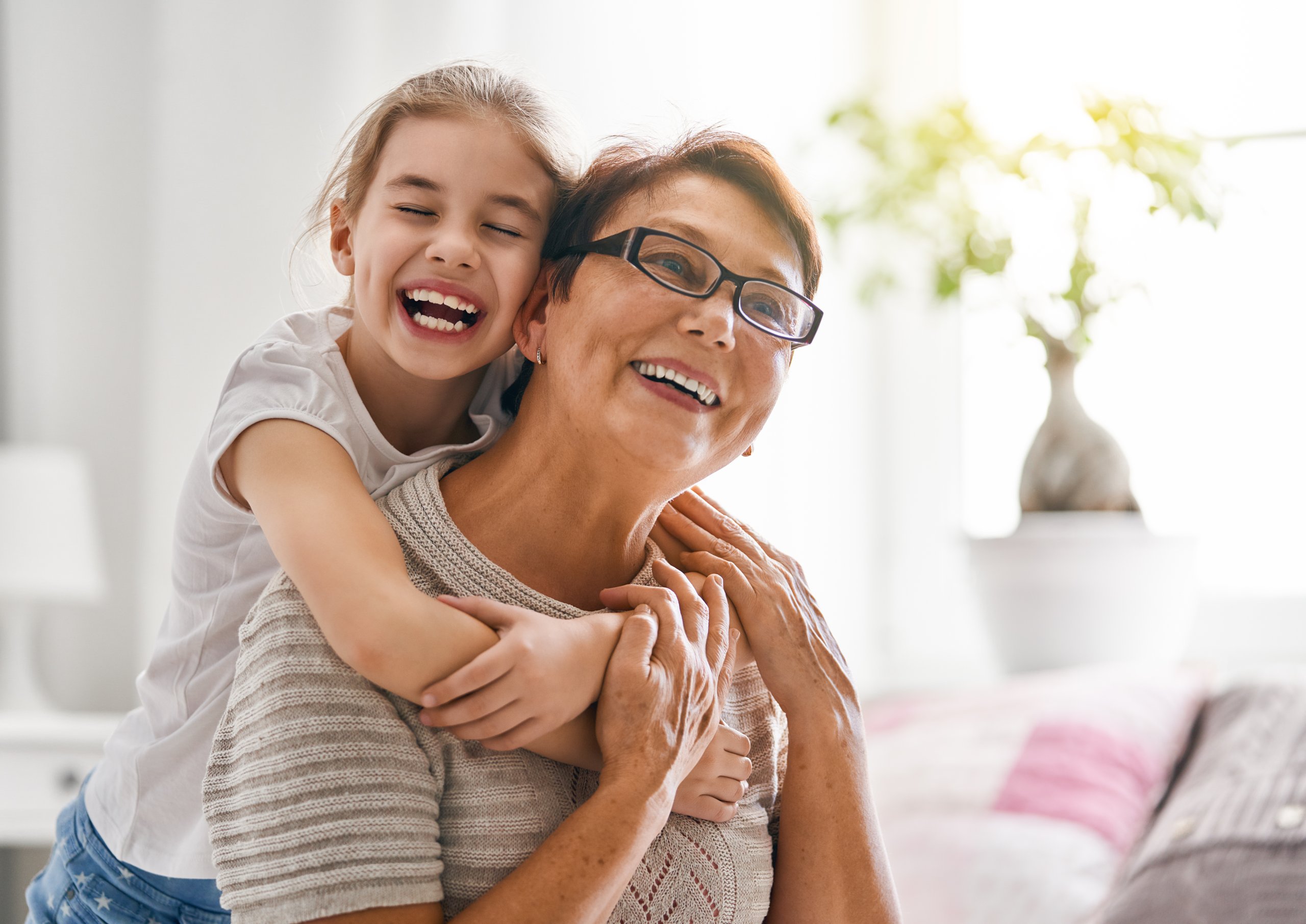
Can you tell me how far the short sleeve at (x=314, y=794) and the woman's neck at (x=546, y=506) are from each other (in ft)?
0.68

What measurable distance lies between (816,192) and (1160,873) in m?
1.99

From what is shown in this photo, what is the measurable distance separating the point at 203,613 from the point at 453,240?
0.49 meters

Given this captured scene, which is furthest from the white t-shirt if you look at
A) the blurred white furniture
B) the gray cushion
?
the gray cushion

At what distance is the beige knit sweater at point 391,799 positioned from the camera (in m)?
0.88

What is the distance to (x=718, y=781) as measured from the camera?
42.9 inches

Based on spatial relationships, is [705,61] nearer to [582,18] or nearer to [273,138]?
[582,18]

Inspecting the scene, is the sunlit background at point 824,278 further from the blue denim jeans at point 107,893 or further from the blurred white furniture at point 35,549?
the blue denim jeans at point 107,893

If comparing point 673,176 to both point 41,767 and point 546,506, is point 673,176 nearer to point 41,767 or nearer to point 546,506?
point 546,506

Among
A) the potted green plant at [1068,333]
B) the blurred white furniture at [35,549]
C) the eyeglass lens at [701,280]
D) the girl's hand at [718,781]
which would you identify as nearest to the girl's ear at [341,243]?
the eyeglass lens at [701,280]

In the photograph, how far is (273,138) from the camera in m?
2.31

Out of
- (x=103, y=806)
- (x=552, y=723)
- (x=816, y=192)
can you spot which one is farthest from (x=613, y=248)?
(x=816, y=192)

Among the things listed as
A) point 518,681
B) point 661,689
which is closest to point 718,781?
point 661,689

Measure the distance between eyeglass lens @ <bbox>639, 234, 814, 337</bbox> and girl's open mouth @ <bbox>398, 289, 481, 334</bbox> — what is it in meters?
0.20

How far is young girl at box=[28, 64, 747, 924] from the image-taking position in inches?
38.9
